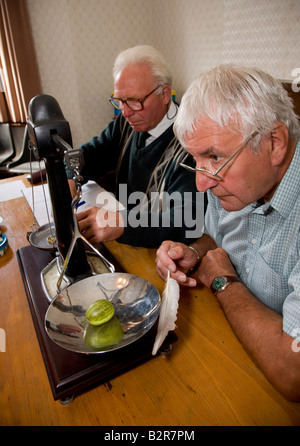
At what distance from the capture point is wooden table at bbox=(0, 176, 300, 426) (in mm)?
660

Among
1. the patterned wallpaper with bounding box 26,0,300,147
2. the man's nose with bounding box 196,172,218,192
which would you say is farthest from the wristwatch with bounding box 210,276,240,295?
the patterned wallpaper with bounding box 26,0,300,147

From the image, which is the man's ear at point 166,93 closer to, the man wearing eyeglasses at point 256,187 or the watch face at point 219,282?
the man wearing eyeglasses at point 256,187

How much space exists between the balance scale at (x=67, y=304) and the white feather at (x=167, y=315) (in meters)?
0.02

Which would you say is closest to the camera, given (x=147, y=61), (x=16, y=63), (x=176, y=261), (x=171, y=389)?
(x=171, y=389)

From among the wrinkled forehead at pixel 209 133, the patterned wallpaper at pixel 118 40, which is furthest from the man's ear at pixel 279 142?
the patterned wallpaper at pixel 118 40

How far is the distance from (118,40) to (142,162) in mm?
2561

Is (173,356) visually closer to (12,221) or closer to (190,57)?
(12,221)

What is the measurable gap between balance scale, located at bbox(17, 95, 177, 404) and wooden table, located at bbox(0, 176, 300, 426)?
35 mm

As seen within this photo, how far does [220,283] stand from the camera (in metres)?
0.98

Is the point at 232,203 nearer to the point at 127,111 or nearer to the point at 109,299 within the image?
the point at 109,299

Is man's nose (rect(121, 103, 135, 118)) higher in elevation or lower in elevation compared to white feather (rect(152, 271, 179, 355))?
higher

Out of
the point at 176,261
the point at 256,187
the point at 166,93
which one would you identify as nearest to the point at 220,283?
the point at 176,261

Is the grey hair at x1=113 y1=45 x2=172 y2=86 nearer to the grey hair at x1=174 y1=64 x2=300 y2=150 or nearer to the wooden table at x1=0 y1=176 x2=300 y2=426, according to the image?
the grey hair at x1=174 y1=64 x2=300 y2=150

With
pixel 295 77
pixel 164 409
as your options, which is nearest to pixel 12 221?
pixel 164 409
